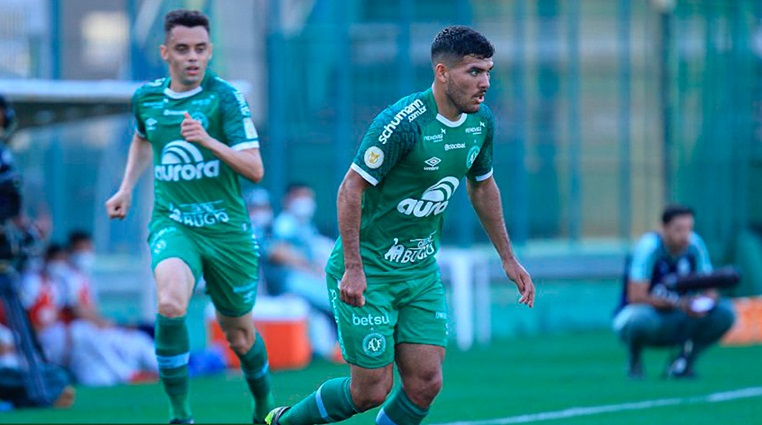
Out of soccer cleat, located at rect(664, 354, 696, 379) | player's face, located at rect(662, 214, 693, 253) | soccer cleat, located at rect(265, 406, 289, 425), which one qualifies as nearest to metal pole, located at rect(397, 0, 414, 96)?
player's face, located at rect(662, 214, 693, 253)

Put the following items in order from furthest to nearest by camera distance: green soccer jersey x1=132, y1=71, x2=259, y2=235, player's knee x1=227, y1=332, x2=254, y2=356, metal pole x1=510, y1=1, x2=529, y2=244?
1. metal pole x1=510, y1=1, x2=529, y2=244
2. player's knee x1=227, y1=332, x2=254, y2=356
3. green soccer jersey x1=132, y1=71, x2=259, y2=235

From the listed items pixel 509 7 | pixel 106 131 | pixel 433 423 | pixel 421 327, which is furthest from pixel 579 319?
pixel 421 327

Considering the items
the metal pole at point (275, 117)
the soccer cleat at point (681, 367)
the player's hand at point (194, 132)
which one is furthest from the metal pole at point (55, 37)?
the player's hand at point (194, 132)

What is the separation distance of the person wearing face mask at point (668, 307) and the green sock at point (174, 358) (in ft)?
17.9

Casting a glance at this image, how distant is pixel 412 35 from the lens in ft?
66.0

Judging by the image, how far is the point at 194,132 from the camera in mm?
7996

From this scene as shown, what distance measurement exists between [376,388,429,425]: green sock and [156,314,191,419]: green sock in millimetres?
1633

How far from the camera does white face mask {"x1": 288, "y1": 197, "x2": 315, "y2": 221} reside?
1681cm

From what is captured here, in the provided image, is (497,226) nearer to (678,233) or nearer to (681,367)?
(678,233)

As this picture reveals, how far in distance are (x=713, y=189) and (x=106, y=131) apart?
350 inches

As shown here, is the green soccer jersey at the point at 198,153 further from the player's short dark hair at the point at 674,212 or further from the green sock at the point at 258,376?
the player's short dark hair at the point at 674,212

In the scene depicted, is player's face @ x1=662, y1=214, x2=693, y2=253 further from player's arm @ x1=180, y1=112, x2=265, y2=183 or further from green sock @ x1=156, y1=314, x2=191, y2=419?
green sock @ x1=156, y1=314, x2=191, y2=419

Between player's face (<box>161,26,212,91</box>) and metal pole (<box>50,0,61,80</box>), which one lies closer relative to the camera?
player's face (<box>161,26,212,91</box>)

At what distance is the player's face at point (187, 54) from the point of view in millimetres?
8438
